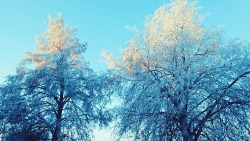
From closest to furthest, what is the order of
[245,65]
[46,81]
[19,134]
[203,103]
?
[245,65], [203,103], [19,134], [46,81]

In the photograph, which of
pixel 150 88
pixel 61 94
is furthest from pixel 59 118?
pixel 150 88

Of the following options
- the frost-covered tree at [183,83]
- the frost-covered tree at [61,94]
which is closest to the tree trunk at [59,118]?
the frost-covered tree at [61,94]

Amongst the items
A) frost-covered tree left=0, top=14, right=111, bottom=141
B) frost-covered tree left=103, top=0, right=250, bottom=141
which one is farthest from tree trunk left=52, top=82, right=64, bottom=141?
frost-covered tree left=103, top=0, right=250, bottom=141

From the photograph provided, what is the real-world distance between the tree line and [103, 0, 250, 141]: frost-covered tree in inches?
Result: 1.4

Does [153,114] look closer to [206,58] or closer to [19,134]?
[206,58]

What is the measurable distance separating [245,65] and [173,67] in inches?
100.0

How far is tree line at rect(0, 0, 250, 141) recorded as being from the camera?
10352 millimetres

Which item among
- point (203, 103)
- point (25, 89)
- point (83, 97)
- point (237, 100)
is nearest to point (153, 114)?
point (203, 103)

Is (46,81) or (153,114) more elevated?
(46,81)

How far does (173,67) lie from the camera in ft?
37.5

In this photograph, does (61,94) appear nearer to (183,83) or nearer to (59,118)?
(59,118)

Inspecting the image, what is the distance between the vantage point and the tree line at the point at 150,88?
34.0ft

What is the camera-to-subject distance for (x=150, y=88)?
10.6 meters

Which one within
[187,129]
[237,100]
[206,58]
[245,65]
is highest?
[206,58]
